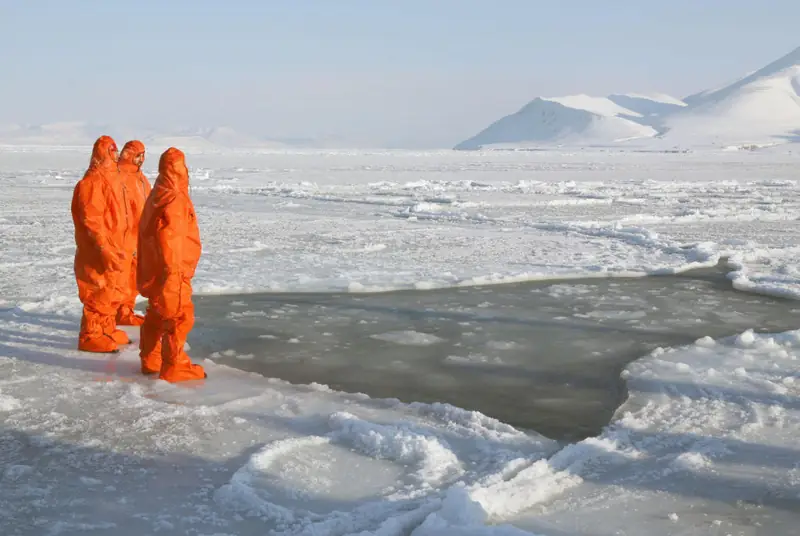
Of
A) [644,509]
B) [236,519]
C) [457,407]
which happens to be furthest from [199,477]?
[644,509]

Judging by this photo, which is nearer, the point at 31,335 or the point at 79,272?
the point at 79,272

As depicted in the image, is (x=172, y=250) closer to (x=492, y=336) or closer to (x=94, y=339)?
(x=94, y=339)

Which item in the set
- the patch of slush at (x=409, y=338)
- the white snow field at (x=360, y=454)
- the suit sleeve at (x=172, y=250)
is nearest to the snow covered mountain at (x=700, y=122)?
the patch of slush at (x=409, y=338)

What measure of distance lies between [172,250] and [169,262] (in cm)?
7

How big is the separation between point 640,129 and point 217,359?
176 metres

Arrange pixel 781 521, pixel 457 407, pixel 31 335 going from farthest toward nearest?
pixel 31 335 → pixel 457 407 → pixel 781 521

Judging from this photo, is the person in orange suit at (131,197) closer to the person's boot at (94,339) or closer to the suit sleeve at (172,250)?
the person's boot at (94,339)

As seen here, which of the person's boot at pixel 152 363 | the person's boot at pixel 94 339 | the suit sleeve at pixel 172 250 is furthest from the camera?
the person's boot at pixel 94 339

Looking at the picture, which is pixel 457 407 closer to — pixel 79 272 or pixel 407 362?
pixel 407 362

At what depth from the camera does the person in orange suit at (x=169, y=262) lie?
446 cm

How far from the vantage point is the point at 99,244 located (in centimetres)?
519

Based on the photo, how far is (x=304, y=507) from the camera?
3090 millimetres

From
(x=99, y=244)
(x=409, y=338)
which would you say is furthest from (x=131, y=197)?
(x=409, y=338)

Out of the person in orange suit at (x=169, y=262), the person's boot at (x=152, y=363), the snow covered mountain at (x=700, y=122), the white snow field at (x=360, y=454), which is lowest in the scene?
the white snow field at (x=360, y=454)
